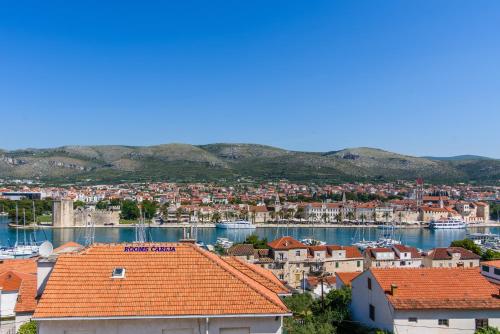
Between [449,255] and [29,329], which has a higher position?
[29,329]

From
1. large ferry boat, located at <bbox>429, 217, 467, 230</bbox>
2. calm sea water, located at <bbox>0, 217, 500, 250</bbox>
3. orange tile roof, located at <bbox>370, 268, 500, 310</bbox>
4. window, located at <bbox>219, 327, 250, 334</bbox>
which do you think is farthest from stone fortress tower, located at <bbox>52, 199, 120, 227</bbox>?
window, located at <bbox>219, 327, 250, 334</bbox>

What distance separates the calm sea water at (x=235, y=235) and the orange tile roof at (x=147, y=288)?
5387cm

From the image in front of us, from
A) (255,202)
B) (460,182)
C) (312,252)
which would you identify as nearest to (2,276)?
(312,252)

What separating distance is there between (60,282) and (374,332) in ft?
22.3

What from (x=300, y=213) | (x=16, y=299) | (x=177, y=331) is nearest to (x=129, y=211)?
(x=300, y=213)

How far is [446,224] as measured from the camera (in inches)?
3354

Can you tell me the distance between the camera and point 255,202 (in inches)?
4309

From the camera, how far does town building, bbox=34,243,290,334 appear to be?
5.85 metres

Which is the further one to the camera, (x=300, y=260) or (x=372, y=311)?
(x=300, y=260)

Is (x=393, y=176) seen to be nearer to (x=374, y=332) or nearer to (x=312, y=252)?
(x=312, y=252)

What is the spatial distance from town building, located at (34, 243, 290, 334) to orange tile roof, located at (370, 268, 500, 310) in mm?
5292

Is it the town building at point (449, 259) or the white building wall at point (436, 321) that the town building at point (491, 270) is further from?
the town building at point (449, 259)

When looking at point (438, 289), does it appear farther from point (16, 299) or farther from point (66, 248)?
point (16, 299)

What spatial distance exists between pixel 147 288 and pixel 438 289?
704 cm
